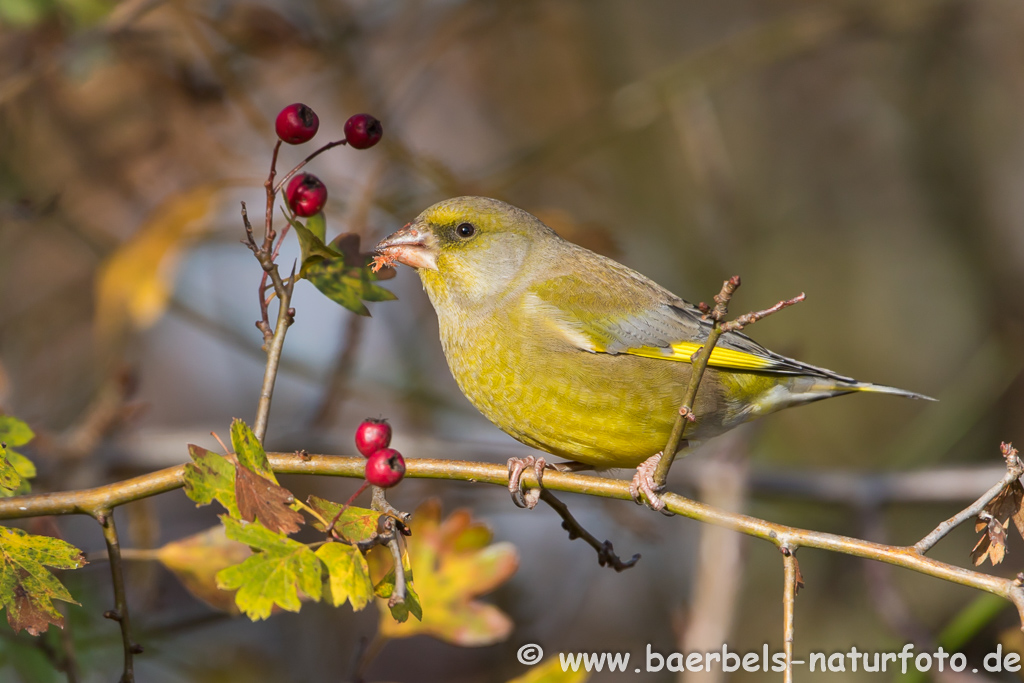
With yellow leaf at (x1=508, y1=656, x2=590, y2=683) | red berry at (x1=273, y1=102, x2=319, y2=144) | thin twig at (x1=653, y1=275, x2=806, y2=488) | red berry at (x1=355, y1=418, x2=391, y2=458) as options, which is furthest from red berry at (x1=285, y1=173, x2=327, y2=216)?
yellow leaf at (x1=508, y1=656, x2=590, y2=683)

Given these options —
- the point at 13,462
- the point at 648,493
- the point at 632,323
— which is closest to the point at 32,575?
the point at 13,462

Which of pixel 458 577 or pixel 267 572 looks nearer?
pixel 267 572

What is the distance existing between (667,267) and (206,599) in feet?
20.7

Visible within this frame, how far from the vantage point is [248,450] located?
205 centimetres

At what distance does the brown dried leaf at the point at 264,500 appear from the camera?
1992 millimetres

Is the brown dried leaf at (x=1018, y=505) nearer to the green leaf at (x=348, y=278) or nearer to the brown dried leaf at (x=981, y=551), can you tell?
the brown dried leaf at (x=981, y=551)

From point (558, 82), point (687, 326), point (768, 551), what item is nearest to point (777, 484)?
point (687, 326)

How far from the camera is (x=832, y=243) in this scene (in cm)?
873

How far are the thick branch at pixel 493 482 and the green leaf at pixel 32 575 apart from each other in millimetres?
113

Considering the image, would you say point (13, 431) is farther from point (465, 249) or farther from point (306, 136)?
point (465, 249)

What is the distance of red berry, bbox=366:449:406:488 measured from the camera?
6.86 ft

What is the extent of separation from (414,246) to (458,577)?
4.59 ft

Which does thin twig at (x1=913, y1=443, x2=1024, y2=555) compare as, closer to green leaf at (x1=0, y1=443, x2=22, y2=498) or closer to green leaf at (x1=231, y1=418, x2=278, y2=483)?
green leaf at (x1=231, y1=418, x2=278, y2=483)

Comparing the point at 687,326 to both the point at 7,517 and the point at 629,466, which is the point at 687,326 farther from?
the point at 7,517
